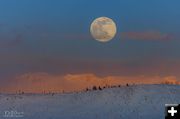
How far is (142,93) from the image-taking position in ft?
151

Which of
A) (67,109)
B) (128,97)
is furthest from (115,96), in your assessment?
(67,109)

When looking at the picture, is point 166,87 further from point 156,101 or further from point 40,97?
point 40,97

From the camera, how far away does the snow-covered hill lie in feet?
135

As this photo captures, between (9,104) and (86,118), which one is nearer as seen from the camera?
(86,118)

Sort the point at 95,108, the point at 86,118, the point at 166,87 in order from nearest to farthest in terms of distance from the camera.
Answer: the point at 86,118 → the point at 95,108 → the point at 166,87

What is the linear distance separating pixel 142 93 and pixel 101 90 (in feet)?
11.9

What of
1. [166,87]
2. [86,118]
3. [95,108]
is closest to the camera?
[86,118]

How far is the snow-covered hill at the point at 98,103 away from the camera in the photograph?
135 feet

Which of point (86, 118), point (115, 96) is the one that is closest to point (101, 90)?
point (115, 96)
